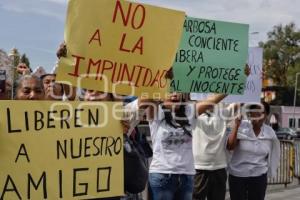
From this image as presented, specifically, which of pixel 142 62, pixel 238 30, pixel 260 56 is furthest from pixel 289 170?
pixel 142 62

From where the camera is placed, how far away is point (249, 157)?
19.8 feet

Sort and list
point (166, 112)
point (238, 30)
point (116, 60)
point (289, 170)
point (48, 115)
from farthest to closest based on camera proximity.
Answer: point (289, 170) → point (238, 30) → point (166, 112) → point (116, 60) → point (48, 115)

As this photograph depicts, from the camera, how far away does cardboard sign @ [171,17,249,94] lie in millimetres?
5316

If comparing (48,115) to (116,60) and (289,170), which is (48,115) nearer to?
(116,60)

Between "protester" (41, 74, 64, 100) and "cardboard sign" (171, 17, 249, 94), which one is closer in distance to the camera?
"protester" (41, 74, 64, 100)

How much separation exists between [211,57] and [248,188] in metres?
1.46

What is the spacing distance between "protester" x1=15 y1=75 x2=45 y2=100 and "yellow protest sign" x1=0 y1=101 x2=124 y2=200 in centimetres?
34

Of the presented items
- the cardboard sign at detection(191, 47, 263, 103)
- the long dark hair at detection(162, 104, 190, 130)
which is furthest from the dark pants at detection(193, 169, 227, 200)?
the long dark hair at detection(162, 104, 190, 130)

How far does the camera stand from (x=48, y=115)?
135 inches

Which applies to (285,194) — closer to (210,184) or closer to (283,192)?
(283,192)

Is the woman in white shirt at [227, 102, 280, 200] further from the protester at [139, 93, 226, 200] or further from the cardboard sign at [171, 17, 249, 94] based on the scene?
the protester at [139, 93, 226, 200]

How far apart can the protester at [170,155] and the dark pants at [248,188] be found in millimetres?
1025

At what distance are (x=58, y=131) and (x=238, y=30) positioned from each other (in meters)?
2.75

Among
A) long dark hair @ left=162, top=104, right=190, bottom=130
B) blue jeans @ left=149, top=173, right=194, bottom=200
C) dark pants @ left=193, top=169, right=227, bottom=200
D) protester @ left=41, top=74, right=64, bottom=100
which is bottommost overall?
dark pants @ left=193, top=169, right=227, bottom=200
